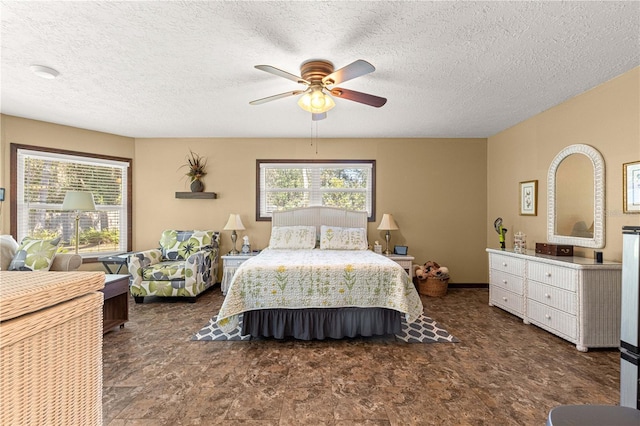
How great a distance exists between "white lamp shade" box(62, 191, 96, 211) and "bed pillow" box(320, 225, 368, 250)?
3155 mm

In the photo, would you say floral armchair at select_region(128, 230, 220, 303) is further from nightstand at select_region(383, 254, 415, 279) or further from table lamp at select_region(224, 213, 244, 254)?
nightstand at select_region(383, 254, 415, 279)

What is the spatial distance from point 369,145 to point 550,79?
2535mm

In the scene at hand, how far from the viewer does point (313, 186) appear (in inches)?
194

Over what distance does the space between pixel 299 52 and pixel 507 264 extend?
3.34 meters

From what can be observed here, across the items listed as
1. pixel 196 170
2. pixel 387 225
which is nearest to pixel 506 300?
pixel 387 225

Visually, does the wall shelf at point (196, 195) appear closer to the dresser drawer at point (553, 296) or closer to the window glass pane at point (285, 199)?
the window glass pane at point (285, 199)

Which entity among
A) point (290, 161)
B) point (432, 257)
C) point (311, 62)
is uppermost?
point (311, 62)

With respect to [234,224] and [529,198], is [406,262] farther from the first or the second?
[234,224]

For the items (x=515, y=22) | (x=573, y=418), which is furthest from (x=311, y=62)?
(x=573, y=418)

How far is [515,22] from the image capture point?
1997mm

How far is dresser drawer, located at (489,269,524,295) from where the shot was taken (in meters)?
3.33

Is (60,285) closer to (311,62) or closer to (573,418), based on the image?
(573,418)

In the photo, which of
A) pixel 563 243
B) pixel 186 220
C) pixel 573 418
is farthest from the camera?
pixel 186 220

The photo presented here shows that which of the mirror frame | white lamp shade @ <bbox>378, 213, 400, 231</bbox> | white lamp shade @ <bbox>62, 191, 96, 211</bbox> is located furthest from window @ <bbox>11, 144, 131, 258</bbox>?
the mirror frame
